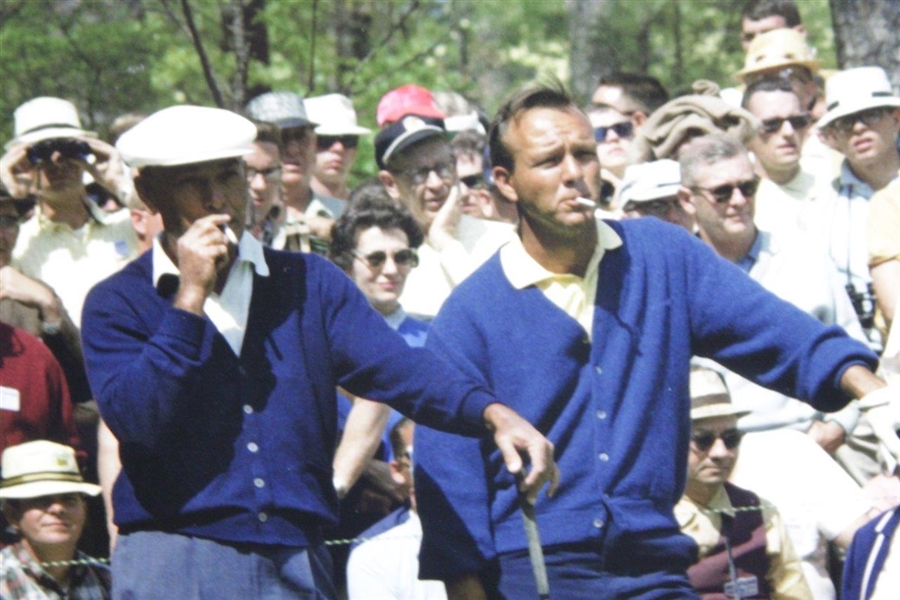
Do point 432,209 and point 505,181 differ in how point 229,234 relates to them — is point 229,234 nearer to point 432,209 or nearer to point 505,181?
point 505,181

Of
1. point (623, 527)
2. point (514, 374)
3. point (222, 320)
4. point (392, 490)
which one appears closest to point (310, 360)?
point (222, 320)

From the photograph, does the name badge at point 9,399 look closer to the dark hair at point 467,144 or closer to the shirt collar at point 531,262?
the shirt collar at point 531,262

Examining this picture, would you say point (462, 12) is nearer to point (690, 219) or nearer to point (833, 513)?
point (690, 219)

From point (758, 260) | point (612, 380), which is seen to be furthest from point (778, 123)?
point (612, 380)

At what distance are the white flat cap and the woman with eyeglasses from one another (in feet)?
7.66

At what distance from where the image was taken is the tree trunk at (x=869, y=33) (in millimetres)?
10383

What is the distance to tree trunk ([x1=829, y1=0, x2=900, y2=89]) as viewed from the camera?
34.1 ft

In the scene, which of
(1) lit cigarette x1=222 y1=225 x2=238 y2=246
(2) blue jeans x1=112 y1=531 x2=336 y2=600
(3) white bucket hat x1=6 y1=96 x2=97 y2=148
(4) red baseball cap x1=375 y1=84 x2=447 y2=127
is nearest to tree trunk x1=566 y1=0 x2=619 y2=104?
(4) red baseball cap x1=375 y1=84 x2=447 y2=127

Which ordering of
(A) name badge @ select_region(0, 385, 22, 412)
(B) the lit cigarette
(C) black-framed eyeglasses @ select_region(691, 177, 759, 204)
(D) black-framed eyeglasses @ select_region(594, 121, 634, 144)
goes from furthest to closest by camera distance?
(D) black-framed eyeglasses @ select_region(594, 121, 634, 144) → (C) black-framed eyeglasses @ select_region(691, 177, 759, 204) → (A) name badge @ select_region(0, 385, 22, 412) → (B) the lit cigarette

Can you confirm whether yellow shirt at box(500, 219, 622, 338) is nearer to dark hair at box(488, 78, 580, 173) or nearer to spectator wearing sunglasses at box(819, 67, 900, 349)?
dark hair at box(488, 78, 580, 173)

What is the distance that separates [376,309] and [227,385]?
9.13ft

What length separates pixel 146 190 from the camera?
5156 millimetres

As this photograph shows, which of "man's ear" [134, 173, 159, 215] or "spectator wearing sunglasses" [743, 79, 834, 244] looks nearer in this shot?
"man's ear" [134, 173, 159, 215]

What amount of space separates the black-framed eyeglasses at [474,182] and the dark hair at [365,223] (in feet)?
4.44
